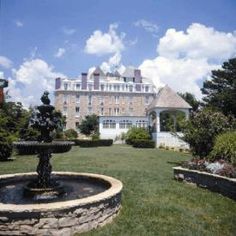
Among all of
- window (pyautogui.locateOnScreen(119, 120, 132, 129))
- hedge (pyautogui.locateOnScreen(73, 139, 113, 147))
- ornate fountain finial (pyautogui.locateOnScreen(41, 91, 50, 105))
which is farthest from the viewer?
window (pyautogui.locateOnScreen(119, 120, 132, 129))

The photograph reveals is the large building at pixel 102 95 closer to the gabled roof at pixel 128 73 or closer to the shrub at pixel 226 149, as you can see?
the gabled roof at pixel 128 73

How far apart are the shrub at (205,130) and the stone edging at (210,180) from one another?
4.90 meters

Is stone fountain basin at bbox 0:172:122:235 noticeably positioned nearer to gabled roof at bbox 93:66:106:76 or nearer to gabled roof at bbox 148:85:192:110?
gabled roof at bbox 148:85:192:110

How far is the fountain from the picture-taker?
19.5 feet

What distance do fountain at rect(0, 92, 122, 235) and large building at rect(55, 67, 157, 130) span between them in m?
67.7

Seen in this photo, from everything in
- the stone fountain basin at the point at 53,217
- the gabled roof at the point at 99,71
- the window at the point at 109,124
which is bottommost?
the stone fountain basin at the point at 53,217

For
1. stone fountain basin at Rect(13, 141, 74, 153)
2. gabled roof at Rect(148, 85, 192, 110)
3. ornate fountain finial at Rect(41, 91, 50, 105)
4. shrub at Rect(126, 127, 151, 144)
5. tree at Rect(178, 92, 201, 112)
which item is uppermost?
tree at Rect(178, 92, 201, 112)

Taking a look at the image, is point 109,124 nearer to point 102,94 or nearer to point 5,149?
point 5,149

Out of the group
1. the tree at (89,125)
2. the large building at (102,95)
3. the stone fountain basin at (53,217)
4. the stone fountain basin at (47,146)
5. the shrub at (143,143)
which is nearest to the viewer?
the stone fountain basin at (53,217)

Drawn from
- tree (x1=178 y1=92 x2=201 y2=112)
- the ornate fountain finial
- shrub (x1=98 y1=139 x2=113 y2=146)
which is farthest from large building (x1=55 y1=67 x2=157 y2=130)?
the ornate fountain finial

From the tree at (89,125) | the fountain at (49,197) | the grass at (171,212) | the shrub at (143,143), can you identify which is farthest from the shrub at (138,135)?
the fountain at (49,197)

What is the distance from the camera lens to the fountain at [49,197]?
595 centimetres

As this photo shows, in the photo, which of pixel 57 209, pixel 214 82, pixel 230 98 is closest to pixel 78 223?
pixel 57 209

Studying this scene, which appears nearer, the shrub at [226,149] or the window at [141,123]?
the shrub at [226,149]
